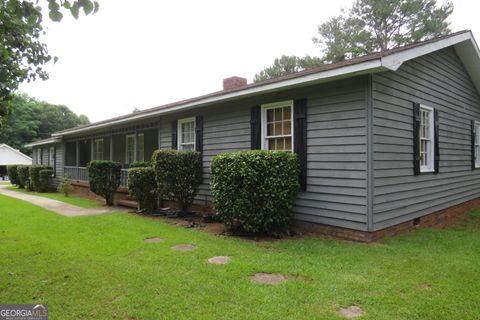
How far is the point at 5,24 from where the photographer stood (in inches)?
146

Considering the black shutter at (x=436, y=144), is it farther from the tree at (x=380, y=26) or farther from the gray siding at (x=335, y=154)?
the tree at (x=380, y=26)

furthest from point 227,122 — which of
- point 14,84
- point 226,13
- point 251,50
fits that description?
point 251,50

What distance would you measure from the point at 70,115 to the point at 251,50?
37762 millimetres

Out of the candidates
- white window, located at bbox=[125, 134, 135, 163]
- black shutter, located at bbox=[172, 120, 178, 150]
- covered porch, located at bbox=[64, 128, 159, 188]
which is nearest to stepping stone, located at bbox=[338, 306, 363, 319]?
black shutter, located at bbox=[172, 120, 178, 150]

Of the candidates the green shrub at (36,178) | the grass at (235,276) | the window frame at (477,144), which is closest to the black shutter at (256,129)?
the grass at (235,276)

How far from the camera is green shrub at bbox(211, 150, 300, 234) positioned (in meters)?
5.72

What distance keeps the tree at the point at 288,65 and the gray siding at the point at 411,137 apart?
17621 mm

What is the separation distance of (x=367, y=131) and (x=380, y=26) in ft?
69.1

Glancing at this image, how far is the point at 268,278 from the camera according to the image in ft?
12.6

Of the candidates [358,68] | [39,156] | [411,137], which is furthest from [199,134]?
[39,156]

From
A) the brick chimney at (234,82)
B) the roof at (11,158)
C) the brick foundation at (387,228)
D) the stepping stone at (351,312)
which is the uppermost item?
the brick chimney at (234,82)

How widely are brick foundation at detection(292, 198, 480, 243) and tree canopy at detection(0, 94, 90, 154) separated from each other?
49.4 m

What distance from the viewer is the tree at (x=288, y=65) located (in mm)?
26391

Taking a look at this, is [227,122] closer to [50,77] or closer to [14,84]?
[50,77]
